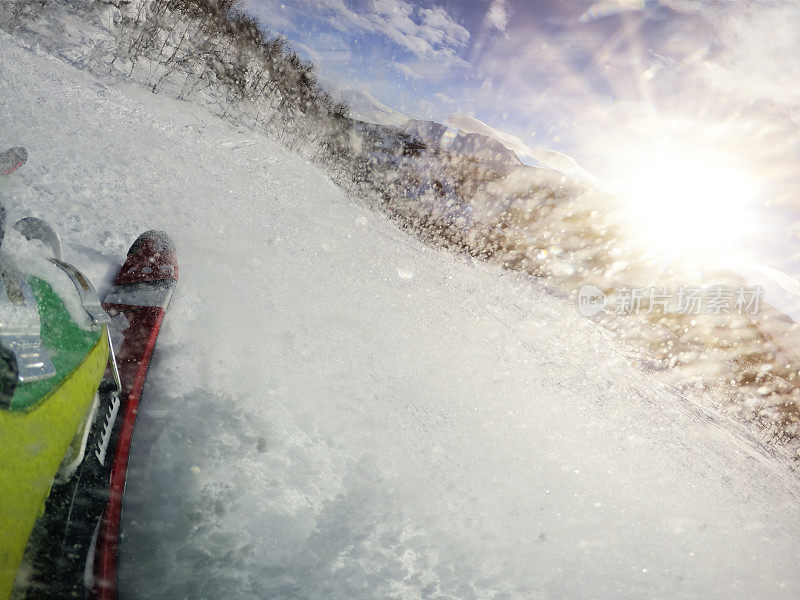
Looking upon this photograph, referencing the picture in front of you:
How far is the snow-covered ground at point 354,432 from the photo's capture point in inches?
88.1

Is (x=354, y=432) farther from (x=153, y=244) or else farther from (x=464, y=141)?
(x=464, y=141)

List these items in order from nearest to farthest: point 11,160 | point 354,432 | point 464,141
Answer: point 354,432, point 11,160, point 464,141

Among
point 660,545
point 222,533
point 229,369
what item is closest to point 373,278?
point 229,369

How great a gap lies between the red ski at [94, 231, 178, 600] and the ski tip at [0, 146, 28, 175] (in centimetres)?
141

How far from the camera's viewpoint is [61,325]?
162cm

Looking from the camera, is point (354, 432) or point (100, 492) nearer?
point (100, 492)

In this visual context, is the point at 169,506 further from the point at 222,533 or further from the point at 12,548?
the point at 12,548

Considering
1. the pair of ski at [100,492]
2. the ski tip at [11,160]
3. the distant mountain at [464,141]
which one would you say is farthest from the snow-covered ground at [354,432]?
the distant mountain at [464,141]

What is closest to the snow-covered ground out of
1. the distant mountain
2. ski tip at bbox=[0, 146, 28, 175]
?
ski tip at bbox=[0, 146, 28, 175]

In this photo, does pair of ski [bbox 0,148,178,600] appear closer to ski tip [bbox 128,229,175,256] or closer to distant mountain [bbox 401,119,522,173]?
ski tip [bbox 128,229,175,256]

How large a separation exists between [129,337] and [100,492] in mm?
1358

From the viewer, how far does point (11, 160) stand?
3646 millimetres

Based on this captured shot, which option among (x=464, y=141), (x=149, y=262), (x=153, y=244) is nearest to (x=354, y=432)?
(x=149, y=262)

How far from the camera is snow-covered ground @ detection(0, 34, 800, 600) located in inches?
88.1
